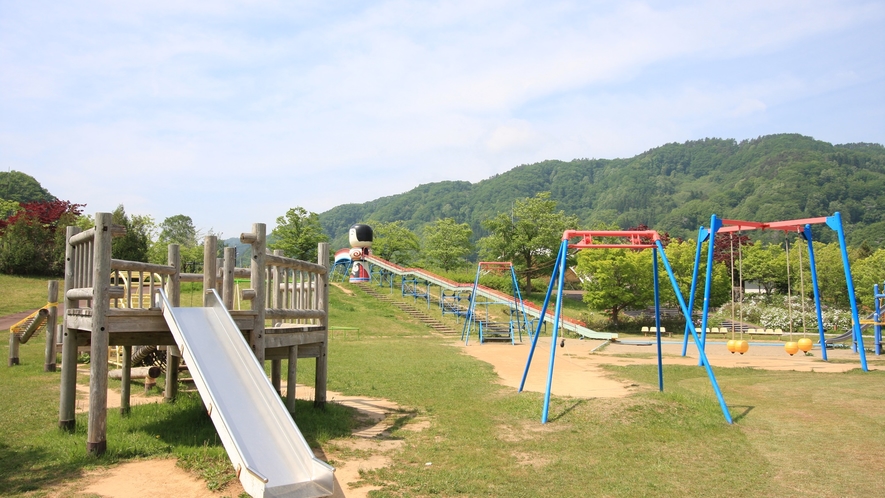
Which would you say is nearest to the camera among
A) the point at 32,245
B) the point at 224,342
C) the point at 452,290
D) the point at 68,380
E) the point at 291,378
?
the point at 224,342

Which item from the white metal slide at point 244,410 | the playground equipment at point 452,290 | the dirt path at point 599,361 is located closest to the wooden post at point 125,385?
the white metal slide at point 244,410

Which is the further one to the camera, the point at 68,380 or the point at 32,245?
the point at 32,245

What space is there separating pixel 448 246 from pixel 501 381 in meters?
52.2

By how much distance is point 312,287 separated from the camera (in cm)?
1143

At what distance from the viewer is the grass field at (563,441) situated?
6898mm

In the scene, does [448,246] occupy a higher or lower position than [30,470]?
higher

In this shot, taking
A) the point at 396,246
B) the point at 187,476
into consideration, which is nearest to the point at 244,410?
the point at 187,476

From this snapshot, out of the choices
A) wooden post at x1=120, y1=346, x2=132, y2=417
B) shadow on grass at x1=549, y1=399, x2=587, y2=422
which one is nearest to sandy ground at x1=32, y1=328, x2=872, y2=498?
wooden post at x1=120, y1=346, x2=132, y2=417

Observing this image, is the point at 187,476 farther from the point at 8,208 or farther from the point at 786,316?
the point at 8,208

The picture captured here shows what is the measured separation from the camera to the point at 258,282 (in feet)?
29.5

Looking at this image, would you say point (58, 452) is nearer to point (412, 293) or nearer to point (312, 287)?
point (312, 287)

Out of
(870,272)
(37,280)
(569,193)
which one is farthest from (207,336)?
(569,193)

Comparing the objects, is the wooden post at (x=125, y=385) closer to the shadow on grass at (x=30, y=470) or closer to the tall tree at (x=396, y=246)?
the shadow on grass at (x=30, y=470)

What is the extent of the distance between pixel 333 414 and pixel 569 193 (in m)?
194
